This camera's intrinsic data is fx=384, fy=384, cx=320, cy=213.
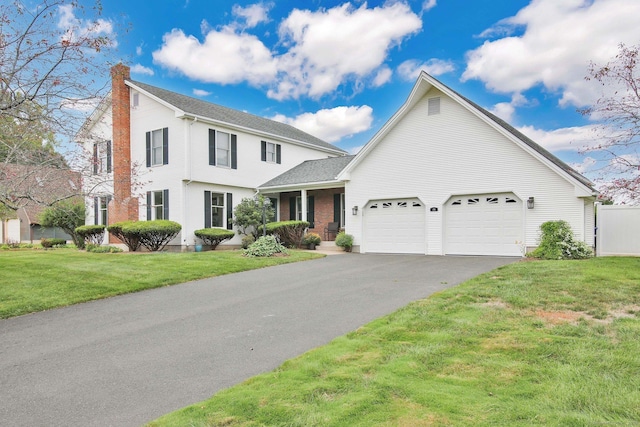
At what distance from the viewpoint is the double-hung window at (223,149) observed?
739 inches

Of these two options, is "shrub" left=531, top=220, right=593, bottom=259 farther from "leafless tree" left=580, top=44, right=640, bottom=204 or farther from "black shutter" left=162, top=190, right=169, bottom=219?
"black shutter" left=162, top=190, right=169, bottom=219

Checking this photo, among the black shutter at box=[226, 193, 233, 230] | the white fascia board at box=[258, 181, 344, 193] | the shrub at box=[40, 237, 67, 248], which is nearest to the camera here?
the white fascia board at box=[258, 181, 344, 193]

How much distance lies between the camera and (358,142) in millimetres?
31688

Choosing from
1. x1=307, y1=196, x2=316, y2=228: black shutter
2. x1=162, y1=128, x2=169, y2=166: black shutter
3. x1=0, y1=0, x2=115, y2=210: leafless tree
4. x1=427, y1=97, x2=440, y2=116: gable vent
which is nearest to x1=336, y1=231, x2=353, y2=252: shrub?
x1=307, y1=196, x2=316, y2=228: black shutter

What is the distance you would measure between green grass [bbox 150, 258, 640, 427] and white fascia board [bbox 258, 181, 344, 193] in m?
13.0

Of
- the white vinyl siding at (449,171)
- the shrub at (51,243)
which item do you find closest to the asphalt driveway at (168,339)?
the white vinyl siding at (449,171)

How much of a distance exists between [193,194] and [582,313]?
52.7 ft

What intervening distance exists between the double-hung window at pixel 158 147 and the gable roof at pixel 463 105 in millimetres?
8512

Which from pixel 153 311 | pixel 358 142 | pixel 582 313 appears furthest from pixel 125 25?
pixel 358 142

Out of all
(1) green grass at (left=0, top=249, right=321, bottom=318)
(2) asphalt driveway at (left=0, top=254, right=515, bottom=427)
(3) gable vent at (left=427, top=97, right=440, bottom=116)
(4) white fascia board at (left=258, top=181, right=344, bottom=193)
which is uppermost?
(3) gable vent at (left=427, top=97, right=440, bottom=116)

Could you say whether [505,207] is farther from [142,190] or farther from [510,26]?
[142,190]

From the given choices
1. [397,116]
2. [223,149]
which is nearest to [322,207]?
[223,149]

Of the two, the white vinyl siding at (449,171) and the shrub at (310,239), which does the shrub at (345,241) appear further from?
the shrub at (310,239)

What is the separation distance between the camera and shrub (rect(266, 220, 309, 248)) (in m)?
18.8
